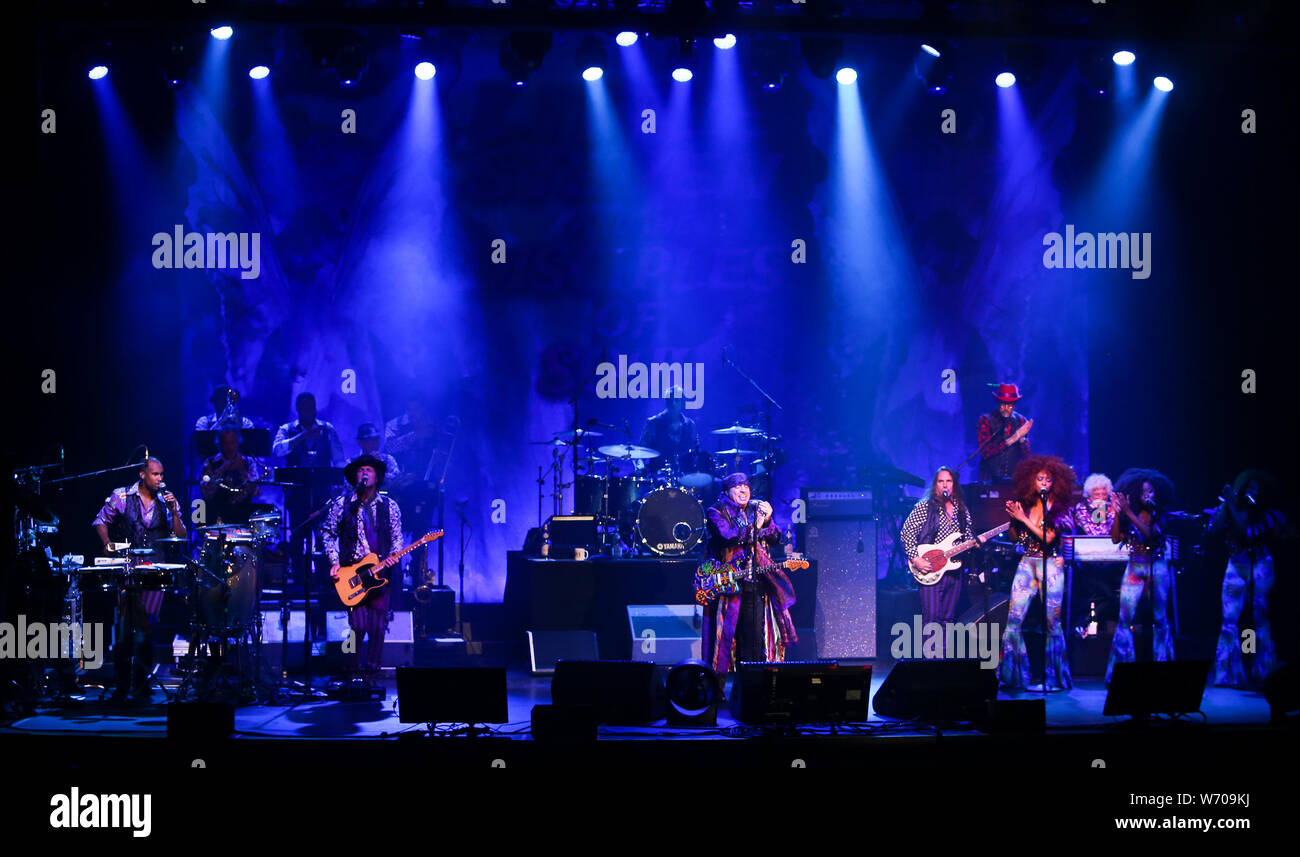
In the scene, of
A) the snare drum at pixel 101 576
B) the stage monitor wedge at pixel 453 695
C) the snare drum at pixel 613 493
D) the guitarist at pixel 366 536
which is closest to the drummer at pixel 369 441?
the snare drum at pixel 613 493

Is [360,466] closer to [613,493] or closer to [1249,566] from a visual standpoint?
[613,493]

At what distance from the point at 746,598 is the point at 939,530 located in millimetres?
2245

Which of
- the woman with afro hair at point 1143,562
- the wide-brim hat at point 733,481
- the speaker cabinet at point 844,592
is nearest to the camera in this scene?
the wide-brim hat at point 733,481

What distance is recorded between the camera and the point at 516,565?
1312cm

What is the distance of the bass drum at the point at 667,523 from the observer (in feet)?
40.4

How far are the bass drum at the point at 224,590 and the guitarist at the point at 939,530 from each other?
19.8 ft

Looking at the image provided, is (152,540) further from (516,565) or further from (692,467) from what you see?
(692,467)

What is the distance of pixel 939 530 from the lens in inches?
441

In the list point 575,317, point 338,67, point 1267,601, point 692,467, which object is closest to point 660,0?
point 338,67

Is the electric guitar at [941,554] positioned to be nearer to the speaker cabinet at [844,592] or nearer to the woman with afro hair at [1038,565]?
the woman with afro hair at [1038,565]

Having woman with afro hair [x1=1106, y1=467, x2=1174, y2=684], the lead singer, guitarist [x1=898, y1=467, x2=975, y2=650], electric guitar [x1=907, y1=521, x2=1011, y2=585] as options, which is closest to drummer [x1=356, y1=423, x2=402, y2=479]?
the lead singer

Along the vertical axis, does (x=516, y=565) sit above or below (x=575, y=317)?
below
